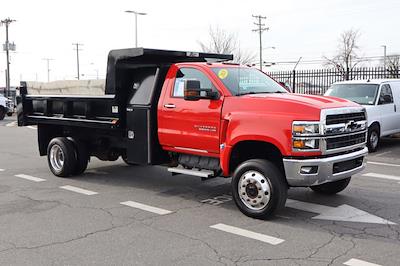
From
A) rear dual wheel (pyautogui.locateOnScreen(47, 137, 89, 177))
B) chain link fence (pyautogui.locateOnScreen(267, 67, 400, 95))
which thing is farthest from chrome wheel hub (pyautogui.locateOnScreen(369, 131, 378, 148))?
rear dual wheel (pyautogui.locateOnScreen(47, 137, 89, 177))

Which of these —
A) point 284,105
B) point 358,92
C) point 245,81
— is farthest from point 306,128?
point 358,92

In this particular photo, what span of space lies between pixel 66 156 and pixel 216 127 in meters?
3.64

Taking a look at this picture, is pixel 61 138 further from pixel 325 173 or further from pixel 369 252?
pixel 369 252

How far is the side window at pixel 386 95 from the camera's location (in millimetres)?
12509

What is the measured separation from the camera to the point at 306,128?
18.9ft

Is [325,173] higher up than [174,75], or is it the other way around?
[174,75]

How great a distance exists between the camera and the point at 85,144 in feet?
30.2

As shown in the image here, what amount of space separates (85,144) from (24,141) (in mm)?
7354

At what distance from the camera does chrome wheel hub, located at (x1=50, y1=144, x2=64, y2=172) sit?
30.0ft

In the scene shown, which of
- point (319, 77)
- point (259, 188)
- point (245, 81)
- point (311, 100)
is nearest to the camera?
point (259, 188)

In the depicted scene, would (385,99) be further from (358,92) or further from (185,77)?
(185,77)

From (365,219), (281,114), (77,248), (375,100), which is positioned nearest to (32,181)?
(77,248)

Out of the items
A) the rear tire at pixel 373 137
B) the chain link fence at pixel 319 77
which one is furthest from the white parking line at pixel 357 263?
the chain link fence at pixel 319 77

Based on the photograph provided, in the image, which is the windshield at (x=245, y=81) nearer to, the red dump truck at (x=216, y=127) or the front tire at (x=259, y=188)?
the red dump truck at (x=216, y=127)
